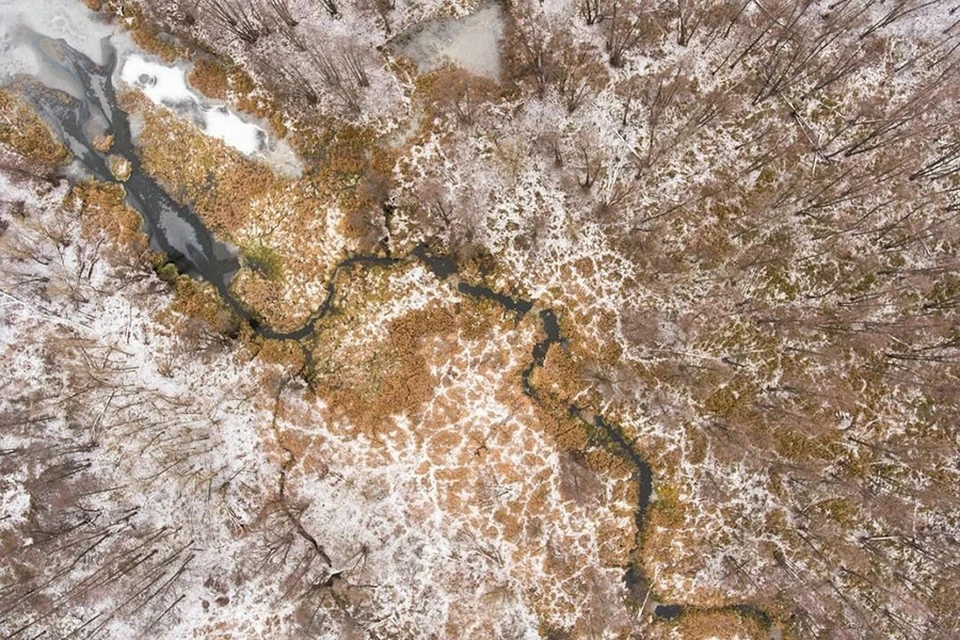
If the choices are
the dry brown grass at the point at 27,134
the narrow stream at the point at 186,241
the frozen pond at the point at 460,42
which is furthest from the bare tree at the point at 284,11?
the dry brown grass at the point at 27,134

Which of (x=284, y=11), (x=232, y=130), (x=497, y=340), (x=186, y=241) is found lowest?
(x=186, y=241)

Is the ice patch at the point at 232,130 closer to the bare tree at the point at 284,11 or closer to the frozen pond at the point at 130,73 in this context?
the frozen pond at the point at 130,73

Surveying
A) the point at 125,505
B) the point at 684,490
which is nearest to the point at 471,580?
the point at 684,490

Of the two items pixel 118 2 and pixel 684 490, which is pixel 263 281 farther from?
pixel 684 490

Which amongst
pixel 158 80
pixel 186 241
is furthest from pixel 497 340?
pixel 158 80

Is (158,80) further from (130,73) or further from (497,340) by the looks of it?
(497,340)

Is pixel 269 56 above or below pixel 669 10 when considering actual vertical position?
below
